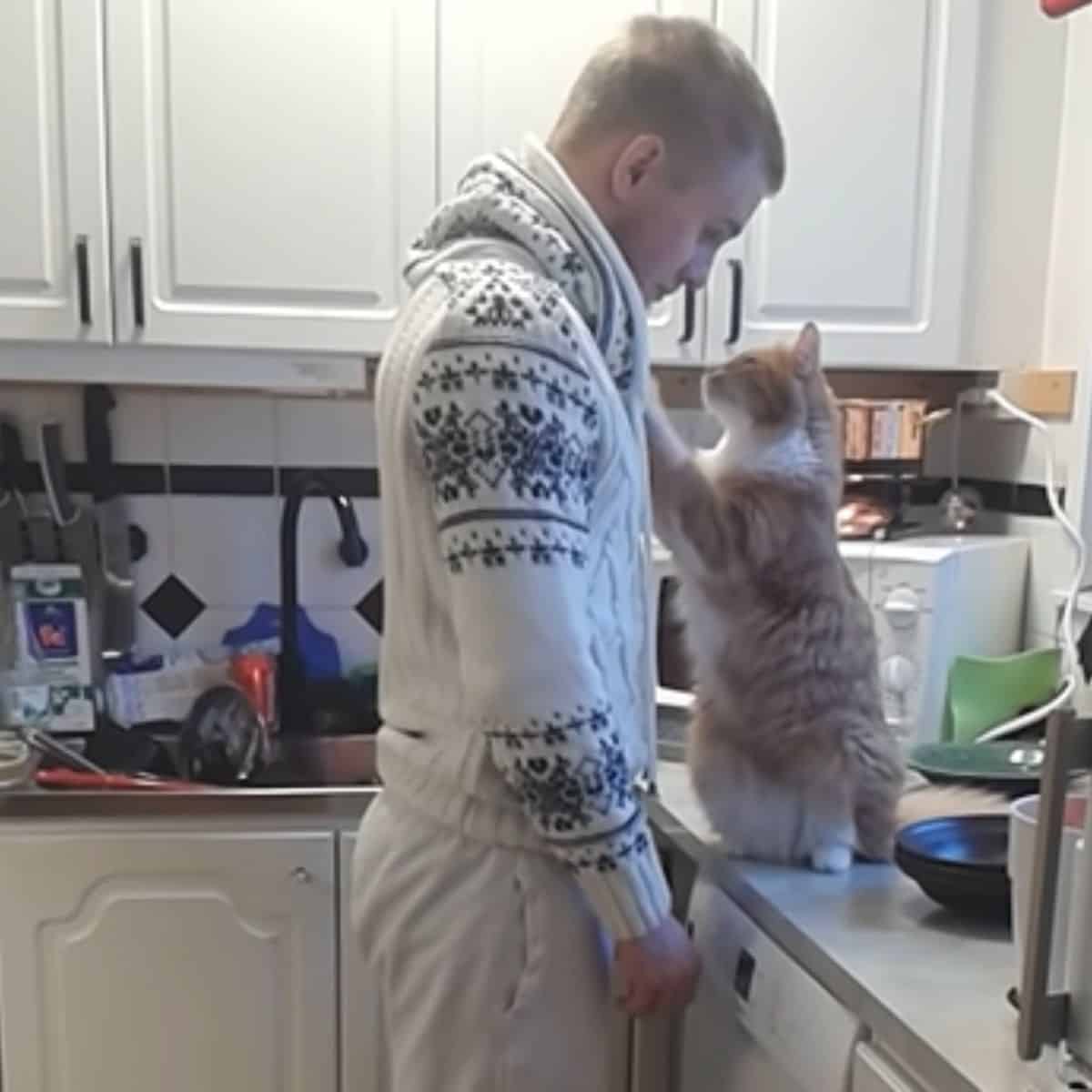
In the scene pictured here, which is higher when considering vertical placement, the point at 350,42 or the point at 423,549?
the point at 350,42

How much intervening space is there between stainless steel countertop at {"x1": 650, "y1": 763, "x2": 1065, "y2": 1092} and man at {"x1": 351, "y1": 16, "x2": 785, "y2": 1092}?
0.44 ft

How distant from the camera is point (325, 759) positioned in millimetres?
2088

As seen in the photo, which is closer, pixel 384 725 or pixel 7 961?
pixel 384 725

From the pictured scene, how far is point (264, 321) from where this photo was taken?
1.97 meters

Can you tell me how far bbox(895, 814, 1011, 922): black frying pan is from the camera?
1.18 m

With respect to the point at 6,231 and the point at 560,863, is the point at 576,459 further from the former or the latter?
the point at 6,231

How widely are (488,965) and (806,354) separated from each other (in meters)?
0.68

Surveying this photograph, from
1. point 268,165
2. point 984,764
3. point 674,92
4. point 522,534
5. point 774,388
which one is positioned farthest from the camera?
point 268,165

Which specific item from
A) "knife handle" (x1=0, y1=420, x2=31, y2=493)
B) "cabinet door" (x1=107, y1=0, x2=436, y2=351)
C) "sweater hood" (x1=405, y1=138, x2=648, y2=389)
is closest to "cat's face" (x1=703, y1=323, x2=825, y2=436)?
"sweater hood" (x1=405, y1=138, x2=648, y2=389)

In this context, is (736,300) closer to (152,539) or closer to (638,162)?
(638,162)

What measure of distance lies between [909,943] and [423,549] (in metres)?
0.54

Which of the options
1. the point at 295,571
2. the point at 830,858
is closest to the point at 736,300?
the point at 295,571

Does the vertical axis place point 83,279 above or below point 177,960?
above

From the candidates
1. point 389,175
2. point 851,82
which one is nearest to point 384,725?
point 389,175
